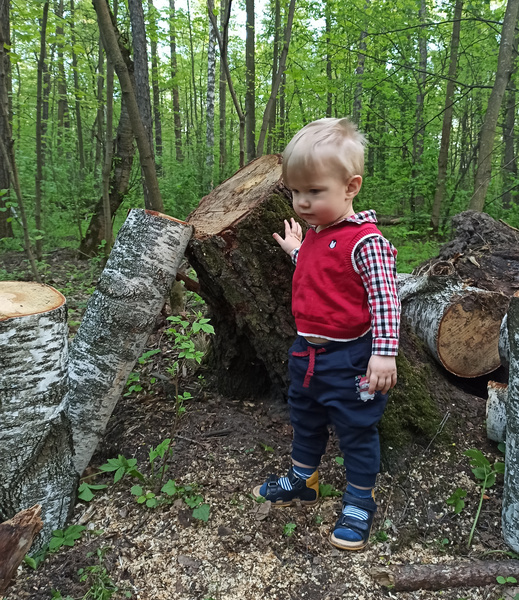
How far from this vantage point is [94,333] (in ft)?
6.82

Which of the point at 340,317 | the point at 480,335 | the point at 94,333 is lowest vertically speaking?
the point at 480,335

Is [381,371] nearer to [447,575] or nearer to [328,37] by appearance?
[447,575]

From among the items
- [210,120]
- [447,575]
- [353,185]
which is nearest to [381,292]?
[353,185]

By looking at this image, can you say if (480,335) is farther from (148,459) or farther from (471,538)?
(148,459)

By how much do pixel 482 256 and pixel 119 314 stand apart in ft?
9.60

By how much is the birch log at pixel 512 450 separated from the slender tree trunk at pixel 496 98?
17.0 ft

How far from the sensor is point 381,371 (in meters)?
1.65

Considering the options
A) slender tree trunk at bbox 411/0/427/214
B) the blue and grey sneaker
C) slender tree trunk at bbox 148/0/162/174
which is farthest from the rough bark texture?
slender tree trunk at bbox 148/0/162/174

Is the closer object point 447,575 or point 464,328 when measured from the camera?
point 447,575

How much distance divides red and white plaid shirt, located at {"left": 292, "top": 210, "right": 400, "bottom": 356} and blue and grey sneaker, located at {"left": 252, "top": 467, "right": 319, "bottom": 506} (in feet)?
2.80

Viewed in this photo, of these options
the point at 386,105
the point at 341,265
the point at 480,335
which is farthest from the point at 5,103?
the point at 386,105

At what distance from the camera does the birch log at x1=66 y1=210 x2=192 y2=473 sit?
6.75 ft

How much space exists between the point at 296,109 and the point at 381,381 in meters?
19.3

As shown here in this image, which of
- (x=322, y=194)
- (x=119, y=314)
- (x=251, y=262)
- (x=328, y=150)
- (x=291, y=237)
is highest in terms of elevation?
(x=328, y=150)
